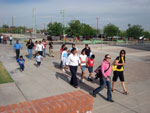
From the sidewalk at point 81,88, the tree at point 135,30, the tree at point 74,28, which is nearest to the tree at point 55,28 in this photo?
the tree at point 74,28

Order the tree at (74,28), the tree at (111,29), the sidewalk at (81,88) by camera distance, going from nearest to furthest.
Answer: the sidewalk at (81,88)
the tree at (74,28)
the tree at (111,29)

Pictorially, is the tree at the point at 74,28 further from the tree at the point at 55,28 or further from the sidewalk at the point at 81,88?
the sidewalk at the point at 81,88

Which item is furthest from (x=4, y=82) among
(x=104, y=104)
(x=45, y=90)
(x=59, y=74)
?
(x=104, y=104)

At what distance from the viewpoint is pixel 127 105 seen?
196 inches

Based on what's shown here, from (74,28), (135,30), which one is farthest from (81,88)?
(135,30)

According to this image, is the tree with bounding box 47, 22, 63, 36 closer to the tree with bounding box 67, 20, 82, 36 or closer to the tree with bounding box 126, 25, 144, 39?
the tree with bounding box 67, 20, 82, 36

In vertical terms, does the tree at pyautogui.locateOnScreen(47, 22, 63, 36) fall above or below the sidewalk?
above

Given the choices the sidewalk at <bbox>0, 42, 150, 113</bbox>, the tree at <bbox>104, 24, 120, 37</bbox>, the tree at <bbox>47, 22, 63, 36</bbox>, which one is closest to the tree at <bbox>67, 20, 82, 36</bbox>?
the tree at <bbox>47, 22, 63, 36</bbox>

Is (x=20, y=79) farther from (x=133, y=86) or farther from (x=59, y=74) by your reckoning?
(x=133, y=86)

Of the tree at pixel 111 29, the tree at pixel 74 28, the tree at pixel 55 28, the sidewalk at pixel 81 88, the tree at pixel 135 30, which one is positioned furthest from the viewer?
the tree at pixel 111 29

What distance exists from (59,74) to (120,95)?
3.79 m

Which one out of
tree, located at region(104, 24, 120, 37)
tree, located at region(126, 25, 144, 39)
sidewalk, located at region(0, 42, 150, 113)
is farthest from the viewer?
tree, located at region(104, 24, 120, 37)

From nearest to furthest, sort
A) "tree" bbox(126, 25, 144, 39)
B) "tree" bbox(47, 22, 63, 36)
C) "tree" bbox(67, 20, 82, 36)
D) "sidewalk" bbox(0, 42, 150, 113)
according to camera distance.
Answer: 1. "sidewalk" bbox(0, 42, 150, 113)
2. "tree" bbox(67, 20, 82, 36)
3. "tree" bbox(47, 22, 63, 36)
4. "tree" bbox(126, 25, 144, 39)

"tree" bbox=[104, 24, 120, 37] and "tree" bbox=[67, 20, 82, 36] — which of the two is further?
"tree" bbox=[104, 24, 120, 37]
